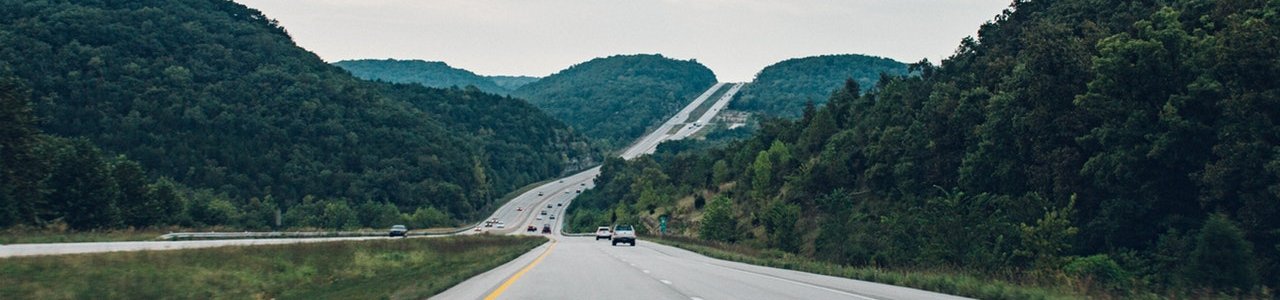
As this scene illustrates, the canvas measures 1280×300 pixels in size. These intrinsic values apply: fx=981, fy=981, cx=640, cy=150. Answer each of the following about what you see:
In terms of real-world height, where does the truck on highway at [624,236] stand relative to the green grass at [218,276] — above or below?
below

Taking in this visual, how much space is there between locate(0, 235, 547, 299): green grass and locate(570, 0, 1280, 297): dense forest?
17780 mm

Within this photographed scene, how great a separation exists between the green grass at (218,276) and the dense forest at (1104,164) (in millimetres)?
17780

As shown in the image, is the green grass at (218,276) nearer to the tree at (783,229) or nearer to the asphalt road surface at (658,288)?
the asphalt road surface at (658,288)

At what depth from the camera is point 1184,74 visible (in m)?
42.7

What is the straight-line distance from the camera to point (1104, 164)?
44.7 m

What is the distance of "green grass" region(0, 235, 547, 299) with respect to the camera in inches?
865

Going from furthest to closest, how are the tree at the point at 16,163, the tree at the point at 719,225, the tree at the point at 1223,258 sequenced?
the tree at the point at 719,225, the tree at the point at 16,163, the tree at the point at 1223,258

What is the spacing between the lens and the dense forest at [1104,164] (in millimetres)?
36656

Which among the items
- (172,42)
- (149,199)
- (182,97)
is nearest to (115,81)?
(182,97)

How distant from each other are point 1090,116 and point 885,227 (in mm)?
14871

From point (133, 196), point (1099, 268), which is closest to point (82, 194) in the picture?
point (133, 196)

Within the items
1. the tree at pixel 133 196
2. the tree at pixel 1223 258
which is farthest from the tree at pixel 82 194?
the tree at pixel 1223 258

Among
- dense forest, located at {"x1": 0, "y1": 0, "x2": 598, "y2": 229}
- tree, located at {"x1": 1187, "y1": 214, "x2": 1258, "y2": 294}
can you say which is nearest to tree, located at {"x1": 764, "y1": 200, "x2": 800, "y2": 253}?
tree, located at {"x1": 1187, "y1": 214, "x2": 1258, "y2": 294}

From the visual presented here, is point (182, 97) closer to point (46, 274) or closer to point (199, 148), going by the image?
point (199, 148)
